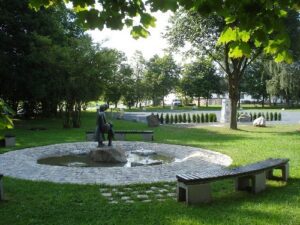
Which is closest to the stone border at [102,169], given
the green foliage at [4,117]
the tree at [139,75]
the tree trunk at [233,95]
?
the green foliage at [4,117]

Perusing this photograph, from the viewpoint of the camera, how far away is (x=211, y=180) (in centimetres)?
691

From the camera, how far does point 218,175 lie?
7016mm

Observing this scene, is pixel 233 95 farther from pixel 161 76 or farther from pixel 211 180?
pixel 161 76

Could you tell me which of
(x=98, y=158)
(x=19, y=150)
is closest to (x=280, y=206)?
(x=98, y=158)

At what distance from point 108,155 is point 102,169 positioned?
1983 mm

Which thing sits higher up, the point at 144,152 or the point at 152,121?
the point at 152,121

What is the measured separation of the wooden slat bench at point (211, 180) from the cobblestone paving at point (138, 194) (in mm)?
497

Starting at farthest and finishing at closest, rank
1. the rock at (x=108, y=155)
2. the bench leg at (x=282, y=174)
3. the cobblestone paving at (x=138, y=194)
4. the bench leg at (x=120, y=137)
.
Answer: the bench leg at (x=120, y=137) → the rock at (x=108, y=155) → the bench leg at (x=282, y=174) → the cobblestone paving at (x=138, y=194)

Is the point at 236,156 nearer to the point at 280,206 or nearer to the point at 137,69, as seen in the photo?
the point at 280,206

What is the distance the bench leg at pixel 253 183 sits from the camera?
7.61 m

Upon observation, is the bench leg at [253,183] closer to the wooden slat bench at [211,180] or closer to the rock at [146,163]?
the wooden slat bench at [211,180]

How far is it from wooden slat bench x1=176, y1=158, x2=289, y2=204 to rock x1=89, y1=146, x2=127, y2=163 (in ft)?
16.5

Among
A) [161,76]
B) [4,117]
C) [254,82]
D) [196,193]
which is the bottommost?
[196,193]

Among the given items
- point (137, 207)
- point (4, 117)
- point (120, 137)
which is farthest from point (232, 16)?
point (120, 137)
